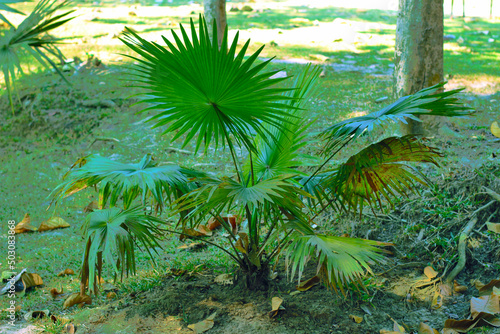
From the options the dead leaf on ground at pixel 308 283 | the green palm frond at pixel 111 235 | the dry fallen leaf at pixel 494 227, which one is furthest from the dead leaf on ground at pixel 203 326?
the dry fallen leaf at pixel 494 227

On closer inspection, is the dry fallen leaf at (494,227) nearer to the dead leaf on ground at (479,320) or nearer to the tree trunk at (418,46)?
the dead leaf on ground at (479,320)

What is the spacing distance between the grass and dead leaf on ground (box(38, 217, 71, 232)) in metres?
0.06

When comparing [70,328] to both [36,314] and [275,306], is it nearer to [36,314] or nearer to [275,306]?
[36,314]

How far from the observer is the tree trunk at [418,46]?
4469 mm

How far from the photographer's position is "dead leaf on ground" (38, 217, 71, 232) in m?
4.35

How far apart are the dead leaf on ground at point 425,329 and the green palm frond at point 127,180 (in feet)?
5.01

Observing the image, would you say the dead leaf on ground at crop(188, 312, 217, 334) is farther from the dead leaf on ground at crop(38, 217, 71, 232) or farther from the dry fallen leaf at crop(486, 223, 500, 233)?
the dead leaf on ground at crop(38, 217, 71, 232)

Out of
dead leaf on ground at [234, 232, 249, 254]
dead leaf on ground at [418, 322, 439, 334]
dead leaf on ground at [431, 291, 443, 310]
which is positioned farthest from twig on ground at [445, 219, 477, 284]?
dead leaf on ground at [234, 232, 249, 254]

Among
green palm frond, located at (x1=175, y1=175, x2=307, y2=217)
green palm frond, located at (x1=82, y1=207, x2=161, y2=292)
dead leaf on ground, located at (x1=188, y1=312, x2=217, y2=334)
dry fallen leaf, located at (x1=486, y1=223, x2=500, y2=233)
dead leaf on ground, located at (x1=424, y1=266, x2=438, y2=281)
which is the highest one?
green palm frond, located at (x1=175, y1=175, x2=307, y2=217)

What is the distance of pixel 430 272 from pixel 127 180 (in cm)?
199

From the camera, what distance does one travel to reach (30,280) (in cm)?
337

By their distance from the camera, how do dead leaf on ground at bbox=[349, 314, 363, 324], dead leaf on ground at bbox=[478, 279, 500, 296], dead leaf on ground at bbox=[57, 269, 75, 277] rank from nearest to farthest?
dead leaf on ground at bbox=[349, 314, 363, 324]
dead leaf on ground at bbox=[478, 279, 500, 296]
dead leaf on ground at bbox=[57, 269, 75, 277]

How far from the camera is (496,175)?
3594 millimetres

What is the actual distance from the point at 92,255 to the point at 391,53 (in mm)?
8261
